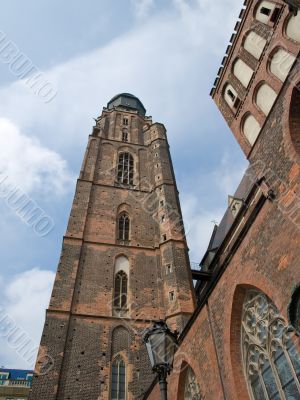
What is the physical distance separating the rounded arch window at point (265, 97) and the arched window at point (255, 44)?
131cm

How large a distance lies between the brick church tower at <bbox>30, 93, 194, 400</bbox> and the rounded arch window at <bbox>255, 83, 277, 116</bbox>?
8.81m

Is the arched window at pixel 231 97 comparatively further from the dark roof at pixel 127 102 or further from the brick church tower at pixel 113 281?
the dark roof at pixel 127 102

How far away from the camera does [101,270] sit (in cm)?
1812

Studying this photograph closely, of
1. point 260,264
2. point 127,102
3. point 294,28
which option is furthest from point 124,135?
point 260,264

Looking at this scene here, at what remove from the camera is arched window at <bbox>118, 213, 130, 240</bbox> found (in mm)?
20836

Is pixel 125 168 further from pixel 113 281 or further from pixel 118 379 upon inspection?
pixel 118 379

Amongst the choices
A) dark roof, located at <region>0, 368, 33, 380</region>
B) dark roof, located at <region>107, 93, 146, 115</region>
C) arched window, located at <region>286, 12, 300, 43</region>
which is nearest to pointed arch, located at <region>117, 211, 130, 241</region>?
arched window, located at <region>286, 12, 300, 43</region>

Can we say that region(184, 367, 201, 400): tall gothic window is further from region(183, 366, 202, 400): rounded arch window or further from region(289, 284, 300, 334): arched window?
region(289, 284, 300, 334): arched window

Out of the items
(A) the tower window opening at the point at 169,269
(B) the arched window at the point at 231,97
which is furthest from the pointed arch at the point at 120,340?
(B) the arched window at the point at 231,97

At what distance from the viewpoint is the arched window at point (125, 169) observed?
25.6 metres

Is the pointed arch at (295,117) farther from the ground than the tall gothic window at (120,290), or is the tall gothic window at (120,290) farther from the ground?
the tall gothic window at (120,290)

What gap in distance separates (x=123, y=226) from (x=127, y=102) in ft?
68.0

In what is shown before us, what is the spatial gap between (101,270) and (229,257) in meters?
10.5

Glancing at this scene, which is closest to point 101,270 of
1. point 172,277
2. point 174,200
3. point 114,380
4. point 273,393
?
point 172,277
